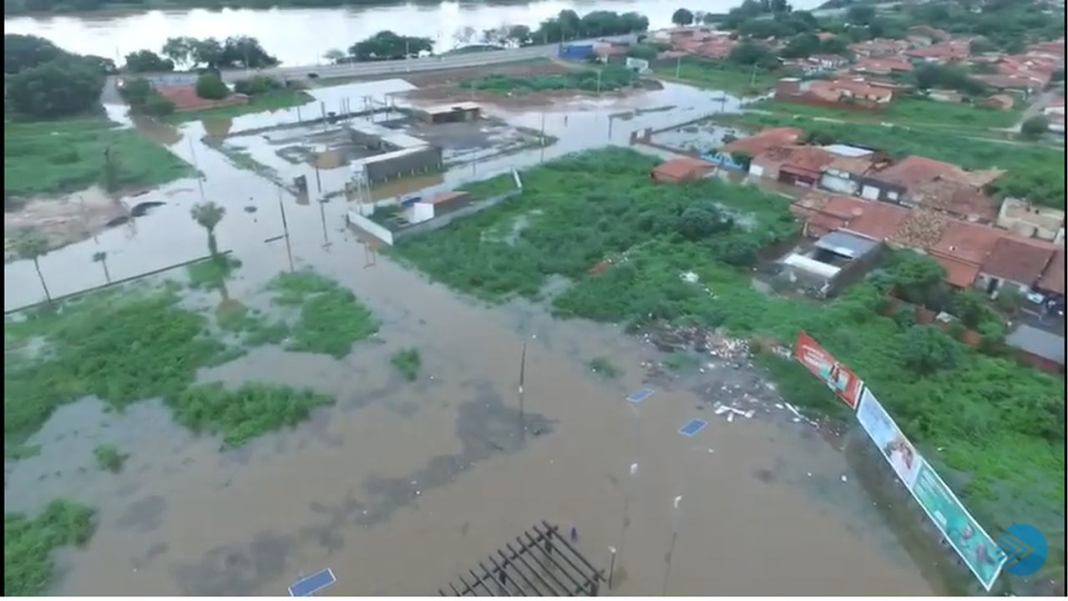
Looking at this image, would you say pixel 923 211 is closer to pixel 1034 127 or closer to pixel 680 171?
pixel 680 171

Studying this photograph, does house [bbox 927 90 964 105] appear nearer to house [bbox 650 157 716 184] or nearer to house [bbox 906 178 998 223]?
house [bbox 906 178 998 223]

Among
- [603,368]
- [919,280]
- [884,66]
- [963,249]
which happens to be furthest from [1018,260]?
[884,66]

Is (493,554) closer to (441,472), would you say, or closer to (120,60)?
(441,472)

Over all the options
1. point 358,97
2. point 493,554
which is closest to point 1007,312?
point 493,554

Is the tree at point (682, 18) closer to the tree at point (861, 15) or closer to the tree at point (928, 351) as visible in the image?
the tree at point (861, 15)

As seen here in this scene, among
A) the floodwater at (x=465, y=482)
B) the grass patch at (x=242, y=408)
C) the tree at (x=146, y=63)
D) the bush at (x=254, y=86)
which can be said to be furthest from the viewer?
the tree at (x=146, y=63)

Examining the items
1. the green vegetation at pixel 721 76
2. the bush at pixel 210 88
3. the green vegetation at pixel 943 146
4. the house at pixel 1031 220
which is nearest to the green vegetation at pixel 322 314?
the house at pixel 1031 220
